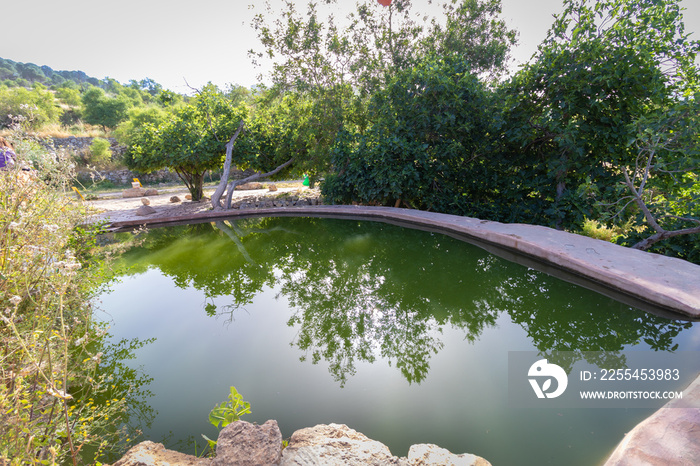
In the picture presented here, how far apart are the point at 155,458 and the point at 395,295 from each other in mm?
2572

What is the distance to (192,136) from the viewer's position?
9.52 meters

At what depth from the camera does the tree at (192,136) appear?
9477 millimetres

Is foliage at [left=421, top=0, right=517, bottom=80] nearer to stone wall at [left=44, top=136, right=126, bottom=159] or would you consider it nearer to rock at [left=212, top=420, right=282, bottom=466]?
rock at [left=212, top=420, right=282, bottom=466]

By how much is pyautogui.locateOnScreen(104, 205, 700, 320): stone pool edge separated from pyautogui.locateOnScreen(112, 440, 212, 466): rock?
145 inches

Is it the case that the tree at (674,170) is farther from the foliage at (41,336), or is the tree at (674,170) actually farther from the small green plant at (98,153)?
the small green plant at (98,153)

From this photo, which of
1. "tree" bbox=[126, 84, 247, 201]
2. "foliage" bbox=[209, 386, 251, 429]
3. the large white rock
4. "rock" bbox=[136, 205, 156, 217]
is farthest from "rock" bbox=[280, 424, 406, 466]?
"tree" bbox=[126, 84, 247, 201]

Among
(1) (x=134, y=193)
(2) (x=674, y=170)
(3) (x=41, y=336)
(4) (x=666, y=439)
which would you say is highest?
(2) (x=674, y=170)

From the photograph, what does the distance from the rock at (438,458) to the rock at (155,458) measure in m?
1.03

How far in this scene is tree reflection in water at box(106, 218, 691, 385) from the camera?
2.68m

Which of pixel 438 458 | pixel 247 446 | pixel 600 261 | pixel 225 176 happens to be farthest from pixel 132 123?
pixel 438 458

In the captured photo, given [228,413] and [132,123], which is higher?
[132,123]

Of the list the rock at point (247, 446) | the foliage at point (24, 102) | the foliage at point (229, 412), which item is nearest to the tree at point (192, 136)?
the foliage at point (229, 412)

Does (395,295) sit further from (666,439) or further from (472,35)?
(472,35)

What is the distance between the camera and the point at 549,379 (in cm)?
225
